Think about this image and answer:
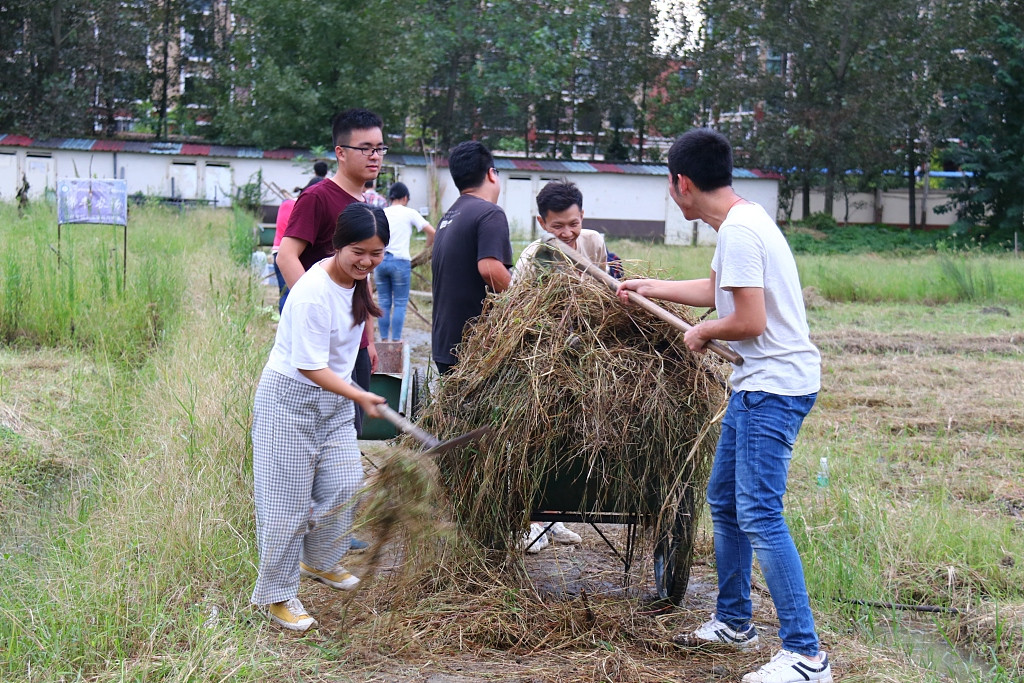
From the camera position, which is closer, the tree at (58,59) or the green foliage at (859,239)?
the green foliage at (859,239)

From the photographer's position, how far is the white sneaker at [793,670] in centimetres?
311

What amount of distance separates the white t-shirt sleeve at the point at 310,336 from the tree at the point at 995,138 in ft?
90.5

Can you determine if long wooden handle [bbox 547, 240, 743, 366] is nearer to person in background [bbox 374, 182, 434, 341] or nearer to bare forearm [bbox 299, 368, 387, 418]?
bare forearm [bbox 299, 368, 387, 418]

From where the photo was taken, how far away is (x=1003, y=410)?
7168 mm

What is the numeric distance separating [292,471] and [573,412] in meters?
1.05

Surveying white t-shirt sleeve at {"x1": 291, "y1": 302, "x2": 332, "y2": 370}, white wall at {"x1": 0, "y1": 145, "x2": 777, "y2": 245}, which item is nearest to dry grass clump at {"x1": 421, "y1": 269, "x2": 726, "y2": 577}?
white t-shirt sleeve at {"x1": 291, "y1": 302, "x2": 332, "y2": 370}

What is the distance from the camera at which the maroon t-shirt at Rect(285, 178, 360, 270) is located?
13.8ft

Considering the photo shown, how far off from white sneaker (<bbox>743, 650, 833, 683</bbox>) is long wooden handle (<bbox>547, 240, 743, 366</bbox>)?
0.95 meters

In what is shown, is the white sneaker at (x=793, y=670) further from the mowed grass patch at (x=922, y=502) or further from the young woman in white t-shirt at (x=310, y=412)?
the young woman in white t-shirt at (x=310, y=412)

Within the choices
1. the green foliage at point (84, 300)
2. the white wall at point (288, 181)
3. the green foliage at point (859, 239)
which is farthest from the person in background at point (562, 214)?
the white wall at point (288, 181)

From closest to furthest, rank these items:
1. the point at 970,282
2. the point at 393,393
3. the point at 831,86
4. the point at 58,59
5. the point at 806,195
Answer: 1. the point at 393,393
2. the point at 970,282
3. the point at 58,59
4. the point at 831,86
5. the point at 806,195

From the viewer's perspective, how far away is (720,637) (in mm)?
3529

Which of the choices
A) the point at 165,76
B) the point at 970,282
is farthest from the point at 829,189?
the point at 165,76

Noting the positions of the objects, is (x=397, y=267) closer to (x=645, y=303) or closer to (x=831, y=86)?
(x=645, y=303)
